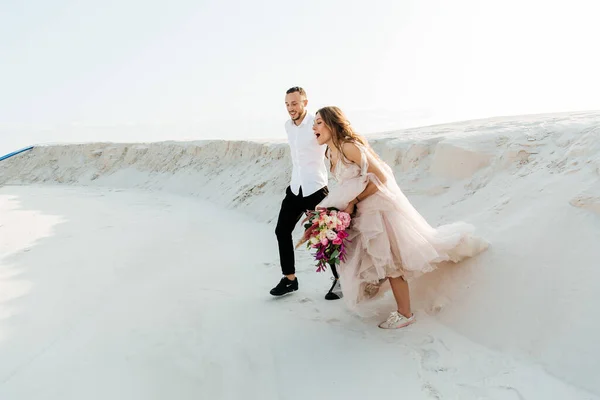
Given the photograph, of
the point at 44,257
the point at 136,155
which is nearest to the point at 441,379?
the point at 44,257

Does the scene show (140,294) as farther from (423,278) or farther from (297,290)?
(423,278)

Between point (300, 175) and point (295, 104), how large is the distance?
60 cm

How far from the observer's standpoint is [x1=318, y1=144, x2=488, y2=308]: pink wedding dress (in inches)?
113

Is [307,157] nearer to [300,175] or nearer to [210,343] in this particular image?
[300,175]

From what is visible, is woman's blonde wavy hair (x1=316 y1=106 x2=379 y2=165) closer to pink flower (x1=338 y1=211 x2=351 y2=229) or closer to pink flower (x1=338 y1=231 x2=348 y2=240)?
pink flower (x1=338 y1=211 x2=351 y2=229)

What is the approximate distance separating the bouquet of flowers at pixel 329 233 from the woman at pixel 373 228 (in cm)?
8

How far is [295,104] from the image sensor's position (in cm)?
355

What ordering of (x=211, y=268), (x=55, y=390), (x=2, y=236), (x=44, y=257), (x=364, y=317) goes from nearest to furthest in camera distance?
(x=55, y=390), (x=364, y=317), (x=211, y=268), (x=44, y=257), (x=2, y=236)

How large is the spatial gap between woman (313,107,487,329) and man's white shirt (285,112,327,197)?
54cm

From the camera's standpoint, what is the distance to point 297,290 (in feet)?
13.0

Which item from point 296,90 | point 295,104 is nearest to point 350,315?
point 295,104

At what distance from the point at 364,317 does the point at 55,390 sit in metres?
2.09

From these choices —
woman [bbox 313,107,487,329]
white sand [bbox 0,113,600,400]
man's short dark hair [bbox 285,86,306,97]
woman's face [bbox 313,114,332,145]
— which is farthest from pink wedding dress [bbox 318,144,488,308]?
man's short dark hair [bbox 285,86,306,97]

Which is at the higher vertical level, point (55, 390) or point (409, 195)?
point (409, 195)
